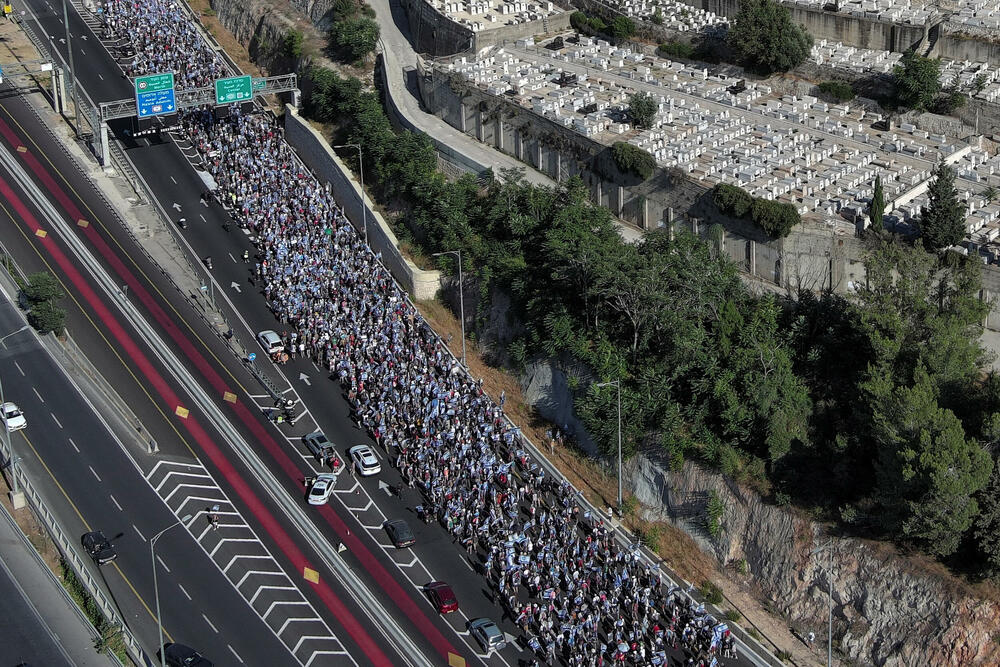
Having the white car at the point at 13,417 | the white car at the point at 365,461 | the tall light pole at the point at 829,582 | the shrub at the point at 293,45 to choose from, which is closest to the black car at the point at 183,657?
the white car at the point at 365,461

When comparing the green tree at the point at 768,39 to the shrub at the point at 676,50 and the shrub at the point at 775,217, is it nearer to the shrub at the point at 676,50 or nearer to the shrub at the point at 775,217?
the shrub at the point at 676,50

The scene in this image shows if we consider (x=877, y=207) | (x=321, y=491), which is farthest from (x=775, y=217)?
(x=321, y=491)

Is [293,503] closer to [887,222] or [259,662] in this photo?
[259,662]

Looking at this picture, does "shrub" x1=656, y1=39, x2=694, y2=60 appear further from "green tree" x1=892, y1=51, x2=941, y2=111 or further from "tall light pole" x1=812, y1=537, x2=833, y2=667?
"tall light pole" x1=812, y1=537, x2=833, y2=667

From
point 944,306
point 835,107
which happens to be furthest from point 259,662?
point 835,107

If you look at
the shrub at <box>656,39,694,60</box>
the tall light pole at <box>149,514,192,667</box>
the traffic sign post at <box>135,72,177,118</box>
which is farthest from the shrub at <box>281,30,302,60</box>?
the tall light pole at <box>149,514,192,667</box>

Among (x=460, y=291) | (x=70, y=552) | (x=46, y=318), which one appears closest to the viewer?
(x=70, y=552)

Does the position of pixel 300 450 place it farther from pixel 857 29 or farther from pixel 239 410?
pixel 857 29
